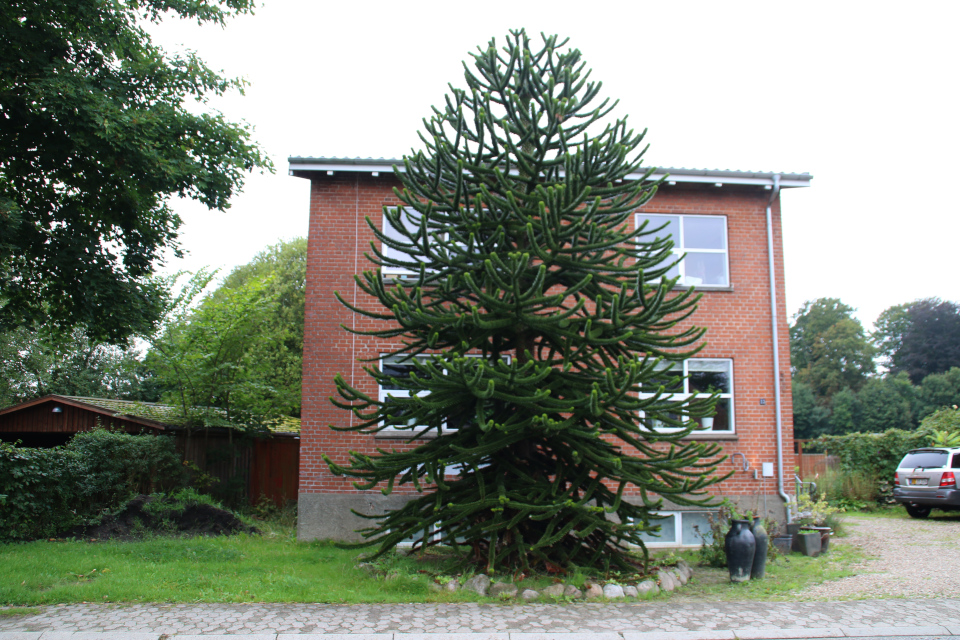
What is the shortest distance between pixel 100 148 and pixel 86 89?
904 mm

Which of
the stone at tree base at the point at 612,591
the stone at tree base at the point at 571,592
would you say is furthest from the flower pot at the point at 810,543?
the stone at tree base at the point at 571,592

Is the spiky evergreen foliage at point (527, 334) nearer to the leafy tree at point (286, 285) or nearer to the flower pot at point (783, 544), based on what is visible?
the flower pot at point (783, 544)

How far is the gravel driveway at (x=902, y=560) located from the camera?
29.1 ft

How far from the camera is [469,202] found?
927 cm

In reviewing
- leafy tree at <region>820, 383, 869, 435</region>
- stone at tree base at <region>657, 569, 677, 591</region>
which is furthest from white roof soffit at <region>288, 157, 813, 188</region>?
leafy tree at <region>820, 383, 869, 435</region>

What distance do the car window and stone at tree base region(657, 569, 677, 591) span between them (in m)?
12.8

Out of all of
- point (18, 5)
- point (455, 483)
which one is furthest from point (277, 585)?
point (18, 5)

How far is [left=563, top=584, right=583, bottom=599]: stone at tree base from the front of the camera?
8062 mm

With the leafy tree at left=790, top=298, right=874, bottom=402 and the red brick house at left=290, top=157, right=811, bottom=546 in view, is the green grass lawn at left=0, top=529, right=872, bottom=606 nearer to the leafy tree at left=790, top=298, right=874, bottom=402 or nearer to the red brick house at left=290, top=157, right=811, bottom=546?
the red brick house at left=290, top=157, right=811, bottom=546

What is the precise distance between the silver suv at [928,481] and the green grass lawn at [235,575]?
294 inches

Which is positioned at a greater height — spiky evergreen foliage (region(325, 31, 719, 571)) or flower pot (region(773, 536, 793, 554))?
spiky evergreen foliage (region(325, 31, 719, 571))

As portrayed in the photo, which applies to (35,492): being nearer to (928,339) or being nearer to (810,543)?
(810,543)

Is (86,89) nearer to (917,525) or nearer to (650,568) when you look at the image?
(650,568)

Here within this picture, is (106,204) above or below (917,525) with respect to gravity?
above
